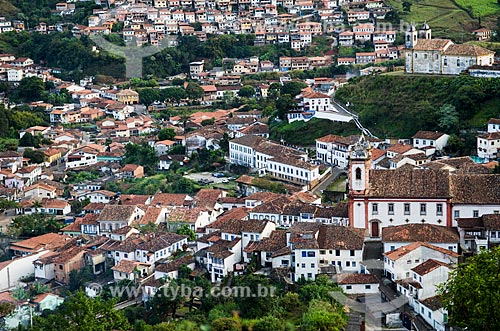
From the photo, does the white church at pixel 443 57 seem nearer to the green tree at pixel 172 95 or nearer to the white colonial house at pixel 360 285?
the green tree at pixel 172 95

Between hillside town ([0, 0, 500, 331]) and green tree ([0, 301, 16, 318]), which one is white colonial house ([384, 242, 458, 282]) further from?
green tree ([0, 301, 16, 318])

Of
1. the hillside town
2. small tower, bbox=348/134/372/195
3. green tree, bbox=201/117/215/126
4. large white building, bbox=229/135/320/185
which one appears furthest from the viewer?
green tree, bbox=201/117/215/126

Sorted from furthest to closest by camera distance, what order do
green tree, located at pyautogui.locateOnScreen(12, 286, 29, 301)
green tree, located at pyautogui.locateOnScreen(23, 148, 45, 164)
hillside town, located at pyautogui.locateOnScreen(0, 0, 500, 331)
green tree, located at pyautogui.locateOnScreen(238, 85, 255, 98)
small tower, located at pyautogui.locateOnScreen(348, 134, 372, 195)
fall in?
green tree, located at pyautogui.locateOnScreen(238, 85, 255, 98)
green tree, located at pyautogui.locateOnScreen(23, 148, 45, 164)
green tree, located at pyautogui.locateOnScreen(12, 286, 29, 301)
small tower, located at pyautogui.locateOnScreen(348, 134, 372, 195)
hillside town, located at pyautogui.locateOnScreen(0, 0, 500, 331)

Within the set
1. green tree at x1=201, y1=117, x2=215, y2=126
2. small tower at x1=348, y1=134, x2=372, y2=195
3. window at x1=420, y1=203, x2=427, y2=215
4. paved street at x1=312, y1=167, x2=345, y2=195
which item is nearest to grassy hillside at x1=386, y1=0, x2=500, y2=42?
green tree at x1=201, y1=117, x2=215, y2=126

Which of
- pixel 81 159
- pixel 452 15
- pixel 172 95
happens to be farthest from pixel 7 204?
pixel 452 15

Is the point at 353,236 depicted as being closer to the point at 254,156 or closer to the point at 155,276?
the point at 155,276

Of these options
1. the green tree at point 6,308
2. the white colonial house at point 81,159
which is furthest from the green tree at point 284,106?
the green tree at point 6,308
